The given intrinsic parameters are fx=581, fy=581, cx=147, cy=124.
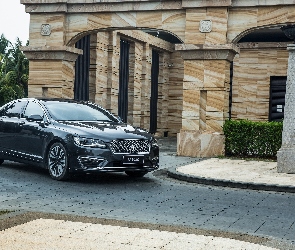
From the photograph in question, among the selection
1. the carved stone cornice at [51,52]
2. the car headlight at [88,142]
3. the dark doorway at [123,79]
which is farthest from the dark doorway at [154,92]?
the car headlight at [88,142]

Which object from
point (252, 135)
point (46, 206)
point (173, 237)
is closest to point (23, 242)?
point (173, 237)

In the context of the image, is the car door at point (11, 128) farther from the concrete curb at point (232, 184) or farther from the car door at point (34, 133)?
the concrete curb at point (232, 184)

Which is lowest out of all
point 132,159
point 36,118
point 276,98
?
point 132,159

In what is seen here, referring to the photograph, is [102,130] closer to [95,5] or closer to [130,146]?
[130,146]

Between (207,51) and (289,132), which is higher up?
(207,51)

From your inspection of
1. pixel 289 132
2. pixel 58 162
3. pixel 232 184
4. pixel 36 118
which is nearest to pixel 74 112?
pixel 36 118

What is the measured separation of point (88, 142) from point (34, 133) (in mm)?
1549

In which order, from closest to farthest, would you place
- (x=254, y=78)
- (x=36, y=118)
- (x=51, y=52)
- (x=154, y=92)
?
(x=36, y=118), (x=51, y=52), (x=254, y=78), (x=154, y=92)

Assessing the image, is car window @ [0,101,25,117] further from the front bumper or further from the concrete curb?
the concrete curb

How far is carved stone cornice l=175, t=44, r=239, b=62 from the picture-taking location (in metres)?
16.9

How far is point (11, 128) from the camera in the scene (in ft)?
40.1

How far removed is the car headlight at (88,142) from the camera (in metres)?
10.5

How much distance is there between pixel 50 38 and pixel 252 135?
24.0 ft

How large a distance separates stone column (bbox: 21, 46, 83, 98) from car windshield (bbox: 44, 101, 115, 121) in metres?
7.00
